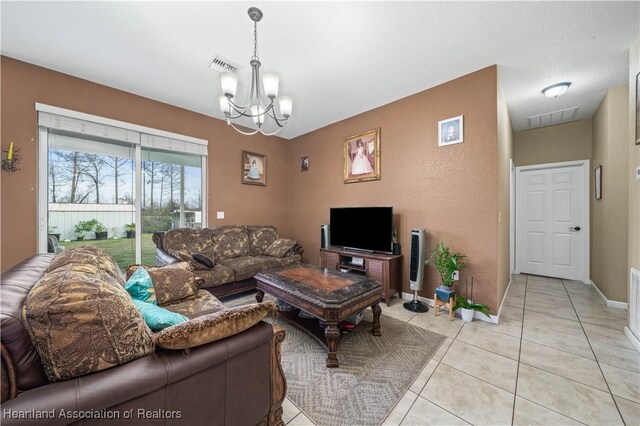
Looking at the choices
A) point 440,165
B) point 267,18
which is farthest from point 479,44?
point 267,18

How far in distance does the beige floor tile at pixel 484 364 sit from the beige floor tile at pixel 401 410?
52 cm

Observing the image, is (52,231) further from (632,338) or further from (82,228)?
(632,338)

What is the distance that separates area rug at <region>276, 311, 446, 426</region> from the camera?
1.46 metres

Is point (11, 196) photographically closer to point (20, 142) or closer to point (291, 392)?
point (20, 142)

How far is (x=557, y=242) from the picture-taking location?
4.13m

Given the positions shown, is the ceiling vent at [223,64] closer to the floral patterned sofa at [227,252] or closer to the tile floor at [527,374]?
the floral patterned sofa at [227,252]

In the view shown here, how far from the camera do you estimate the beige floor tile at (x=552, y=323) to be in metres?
2.37

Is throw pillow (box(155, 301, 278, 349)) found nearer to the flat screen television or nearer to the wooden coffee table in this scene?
the wooden coffee table

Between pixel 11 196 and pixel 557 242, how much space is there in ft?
25.0

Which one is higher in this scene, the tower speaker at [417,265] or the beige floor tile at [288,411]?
the tower speaker at [417,265]

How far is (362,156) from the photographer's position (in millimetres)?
3816

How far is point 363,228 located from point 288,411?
2.44 m

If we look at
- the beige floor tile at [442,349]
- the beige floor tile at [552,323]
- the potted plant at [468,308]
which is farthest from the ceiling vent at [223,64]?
the beige floor tile at [552,323]

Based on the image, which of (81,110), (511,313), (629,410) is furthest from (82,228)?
(511,313)
